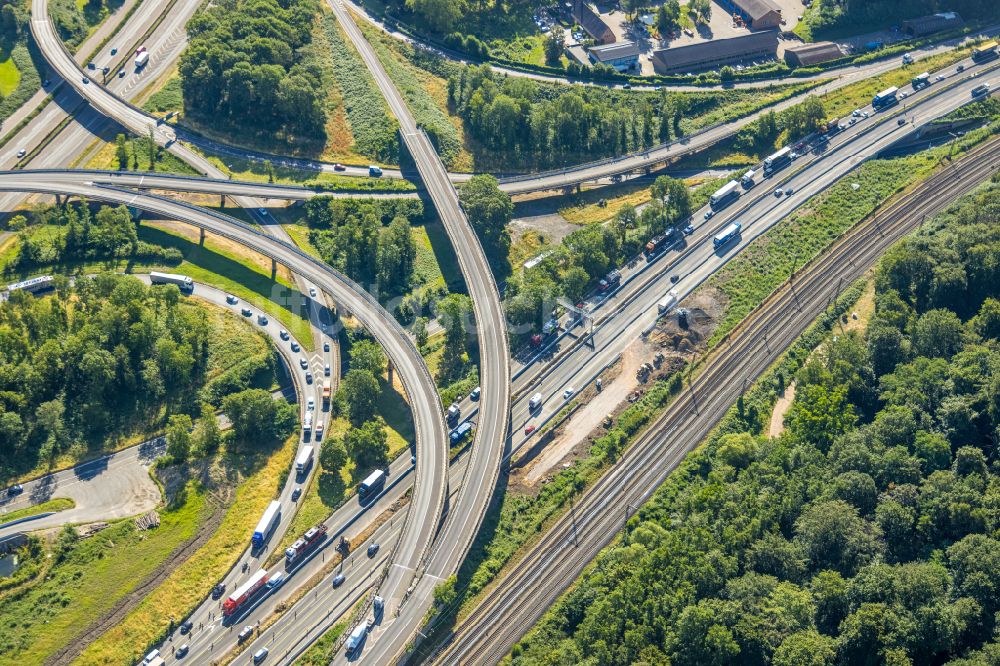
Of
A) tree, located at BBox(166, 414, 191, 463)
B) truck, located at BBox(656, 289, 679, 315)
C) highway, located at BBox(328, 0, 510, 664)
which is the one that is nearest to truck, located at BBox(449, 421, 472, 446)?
highway, located at BBox(328, 0, 510, 664)

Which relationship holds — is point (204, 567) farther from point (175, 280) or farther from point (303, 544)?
point (175, 280)

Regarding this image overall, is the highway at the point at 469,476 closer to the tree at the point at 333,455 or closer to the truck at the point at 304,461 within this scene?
the tree at the point at 333,455

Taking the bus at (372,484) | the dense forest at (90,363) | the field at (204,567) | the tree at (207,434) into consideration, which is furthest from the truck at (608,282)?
A: the tree at (207,434)

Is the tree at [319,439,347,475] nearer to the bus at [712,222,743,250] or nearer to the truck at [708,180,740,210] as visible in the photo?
the bus at [712,222,743,250]

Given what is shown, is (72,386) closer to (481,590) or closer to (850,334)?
(481,590)

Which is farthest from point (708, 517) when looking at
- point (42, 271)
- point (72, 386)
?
point (42, 271)

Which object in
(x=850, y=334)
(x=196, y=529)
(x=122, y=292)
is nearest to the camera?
(x=196, y=529)
